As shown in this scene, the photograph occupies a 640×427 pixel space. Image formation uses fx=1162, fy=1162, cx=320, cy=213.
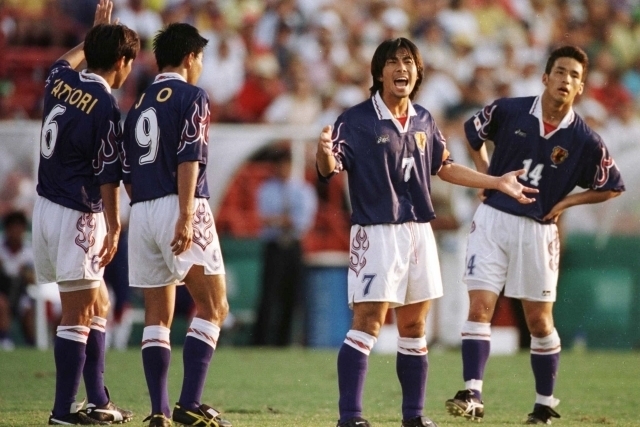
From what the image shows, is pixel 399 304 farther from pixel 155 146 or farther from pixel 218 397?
pixel 218 397

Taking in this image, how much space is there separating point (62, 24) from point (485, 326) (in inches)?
442

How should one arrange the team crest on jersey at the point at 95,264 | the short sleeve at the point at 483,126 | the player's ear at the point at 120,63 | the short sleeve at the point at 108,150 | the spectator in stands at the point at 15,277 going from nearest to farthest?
the short sleeve at the point at 108,150
the team crest on jersey at the point at 95,264
the player's ear at the point at 120,63
the short sleeve at the point at 483,126
the spectator in stands at the point at 15,277

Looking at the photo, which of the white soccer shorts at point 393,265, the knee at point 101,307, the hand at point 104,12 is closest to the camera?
the white soccer shorts at point 393,265

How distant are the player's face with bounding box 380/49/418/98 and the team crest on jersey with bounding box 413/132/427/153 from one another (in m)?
0.26

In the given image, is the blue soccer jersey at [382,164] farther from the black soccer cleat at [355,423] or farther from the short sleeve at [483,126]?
the short sleeve at [483,126]

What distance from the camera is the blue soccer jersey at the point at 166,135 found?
700cm

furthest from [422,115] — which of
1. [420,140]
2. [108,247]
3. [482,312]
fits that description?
[108,247]

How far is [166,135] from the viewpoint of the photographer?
705cm

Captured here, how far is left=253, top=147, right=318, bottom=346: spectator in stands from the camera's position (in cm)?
1534

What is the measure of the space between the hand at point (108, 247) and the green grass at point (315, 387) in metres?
1.10

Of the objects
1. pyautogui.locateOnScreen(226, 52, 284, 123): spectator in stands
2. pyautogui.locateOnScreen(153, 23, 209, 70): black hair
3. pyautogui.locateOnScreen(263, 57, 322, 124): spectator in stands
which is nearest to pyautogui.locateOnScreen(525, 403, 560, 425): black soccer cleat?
pyautogui.locateOnScreen(153, 23, 209, 70): black hair

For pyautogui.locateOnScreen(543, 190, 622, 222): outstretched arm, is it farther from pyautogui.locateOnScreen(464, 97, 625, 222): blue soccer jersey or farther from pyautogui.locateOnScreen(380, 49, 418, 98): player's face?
pyautogui.locateOnScreen(380, 49, 418, 98): player's face

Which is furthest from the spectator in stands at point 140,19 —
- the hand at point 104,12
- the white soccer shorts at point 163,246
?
the white soccer shorts at point 163,246

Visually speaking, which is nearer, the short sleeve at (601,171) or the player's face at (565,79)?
the player's face at (565,79)
